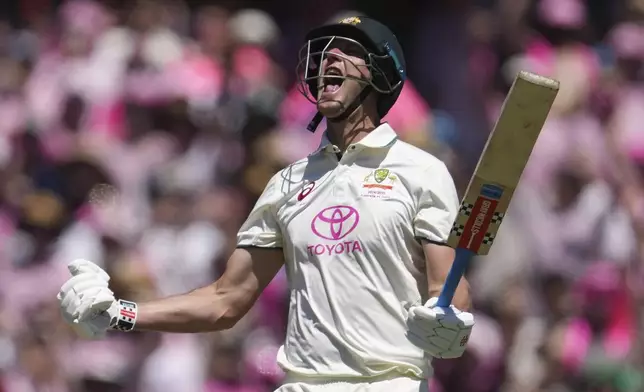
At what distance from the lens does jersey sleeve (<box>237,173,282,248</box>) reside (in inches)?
248

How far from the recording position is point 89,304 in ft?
19.2

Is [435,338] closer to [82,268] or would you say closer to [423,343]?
[423,343]

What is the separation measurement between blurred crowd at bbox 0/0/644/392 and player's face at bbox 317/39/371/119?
10.8ft

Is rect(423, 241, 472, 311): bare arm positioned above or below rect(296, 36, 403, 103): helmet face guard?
below

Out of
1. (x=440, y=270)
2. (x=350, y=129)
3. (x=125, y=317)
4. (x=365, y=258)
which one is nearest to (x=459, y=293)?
(x=440, y=270)

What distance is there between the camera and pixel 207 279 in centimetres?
991

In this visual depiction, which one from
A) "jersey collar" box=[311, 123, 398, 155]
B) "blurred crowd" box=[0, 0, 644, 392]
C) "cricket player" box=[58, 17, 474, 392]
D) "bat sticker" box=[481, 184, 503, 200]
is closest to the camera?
"bat sticker" box=[481, 184, 503, 200]

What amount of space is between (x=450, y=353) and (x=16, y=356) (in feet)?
17.3

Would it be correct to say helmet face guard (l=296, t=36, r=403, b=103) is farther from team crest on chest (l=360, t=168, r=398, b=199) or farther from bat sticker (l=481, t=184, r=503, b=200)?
bat sticker (l=481, t=184, r=503, b=200)

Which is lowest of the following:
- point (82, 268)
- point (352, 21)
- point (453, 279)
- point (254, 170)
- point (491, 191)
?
point (254, 170)

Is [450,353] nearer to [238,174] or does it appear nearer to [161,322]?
[161,322]

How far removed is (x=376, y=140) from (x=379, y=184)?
8.7 inches

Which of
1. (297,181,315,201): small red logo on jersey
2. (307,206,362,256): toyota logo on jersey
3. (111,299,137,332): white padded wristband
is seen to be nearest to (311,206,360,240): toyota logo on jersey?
(307,206,362,256): toyota logo on jersey

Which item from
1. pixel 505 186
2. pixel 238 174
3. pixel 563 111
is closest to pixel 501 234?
pixel 563 111
